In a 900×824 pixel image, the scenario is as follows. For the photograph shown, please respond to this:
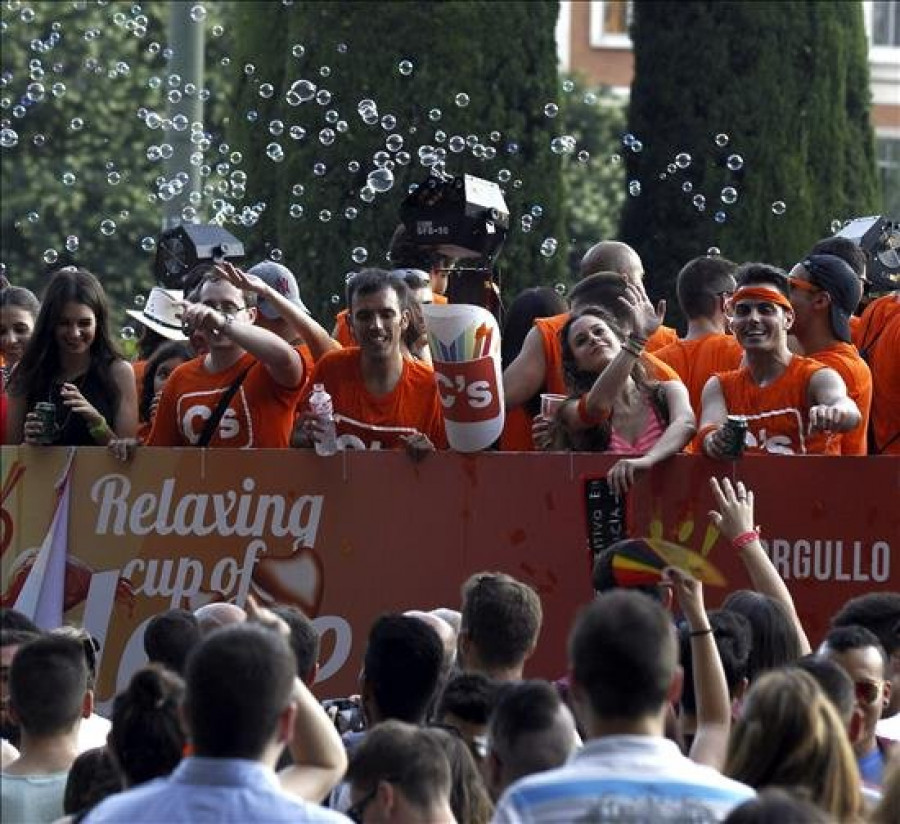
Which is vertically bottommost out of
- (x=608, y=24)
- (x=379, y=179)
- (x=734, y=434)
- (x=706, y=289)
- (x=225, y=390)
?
(x=734, y=434)

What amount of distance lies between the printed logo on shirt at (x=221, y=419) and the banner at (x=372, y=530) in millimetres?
219

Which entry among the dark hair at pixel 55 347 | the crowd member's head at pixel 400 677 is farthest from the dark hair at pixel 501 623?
the dark hair at pixel 55 347

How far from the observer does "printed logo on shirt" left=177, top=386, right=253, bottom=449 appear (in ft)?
29.2

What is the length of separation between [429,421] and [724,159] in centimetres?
1382

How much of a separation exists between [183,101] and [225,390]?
4.91 m

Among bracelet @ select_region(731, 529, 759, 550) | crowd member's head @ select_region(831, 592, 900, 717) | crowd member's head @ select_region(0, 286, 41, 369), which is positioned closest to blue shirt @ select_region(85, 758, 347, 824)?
crowd member's head @ select_region(831, 592, 900, 717)

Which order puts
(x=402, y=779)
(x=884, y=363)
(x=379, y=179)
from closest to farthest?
(x=402, y=779) → (x=884, y=363) → (x=379, y=179)

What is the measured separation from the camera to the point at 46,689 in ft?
18.7

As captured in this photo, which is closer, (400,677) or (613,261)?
(400,677)

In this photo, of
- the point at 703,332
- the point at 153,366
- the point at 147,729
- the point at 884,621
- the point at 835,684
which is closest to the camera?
the point at 147,729

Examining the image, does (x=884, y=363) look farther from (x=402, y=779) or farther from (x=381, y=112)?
(x=381, y=112)

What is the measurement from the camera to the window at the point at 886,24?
40875 millimetres

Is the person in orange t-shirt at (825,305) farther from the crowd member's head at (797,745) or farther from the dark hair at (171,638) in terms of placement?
the crowd member's head at (797,745)

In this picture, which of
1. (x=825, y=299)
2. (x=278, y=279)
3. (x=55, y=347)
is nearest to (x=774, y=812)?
(x=825, y=299)
